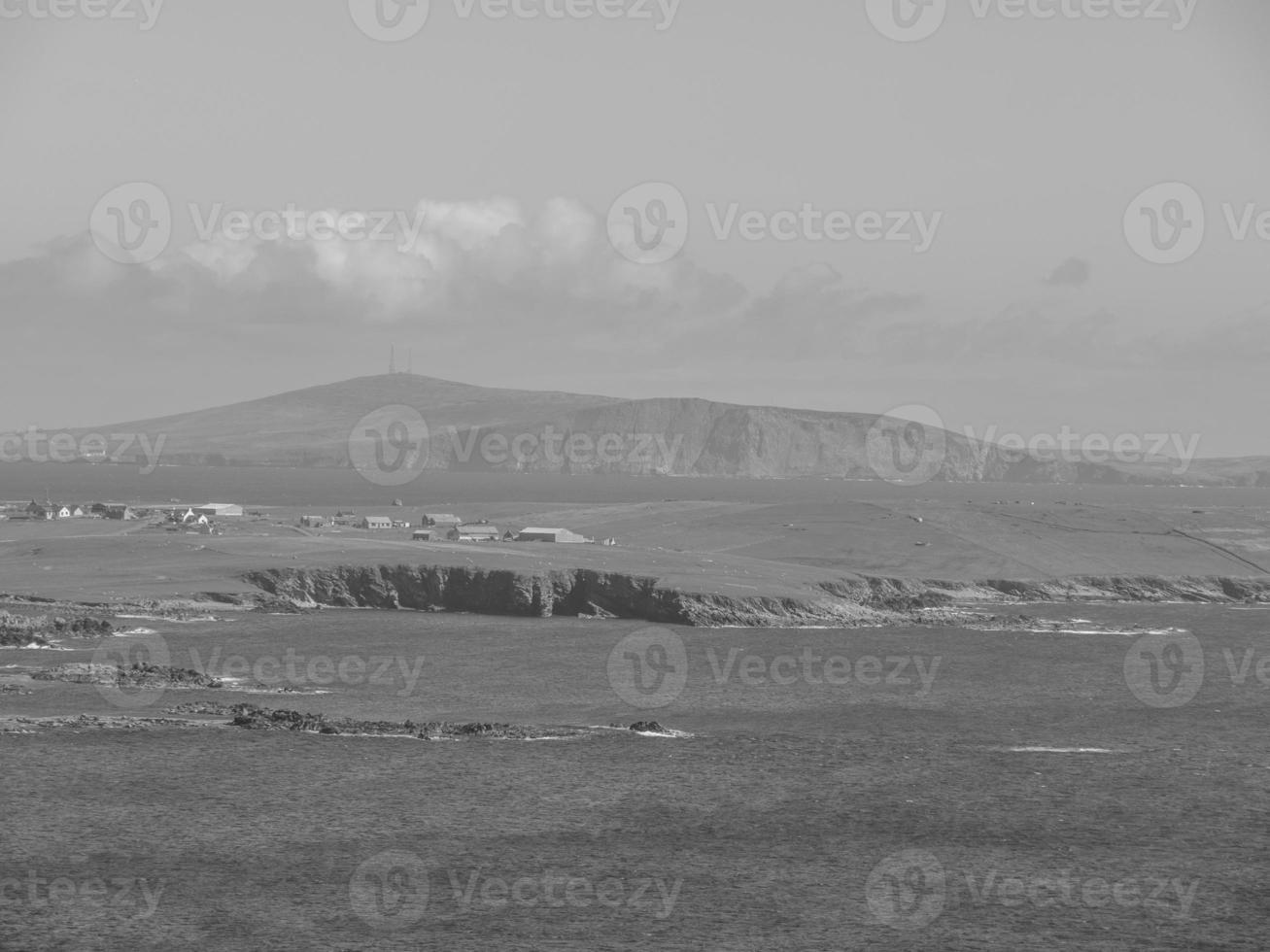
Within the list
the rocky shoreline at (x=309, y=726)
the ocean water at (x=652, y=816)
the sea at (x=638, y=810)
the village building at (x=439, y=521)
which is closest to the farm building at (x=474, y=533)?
the village building at (x=439, y=521)

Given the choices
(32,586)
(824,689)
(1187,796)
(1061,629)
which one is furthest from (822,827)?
(32,586)

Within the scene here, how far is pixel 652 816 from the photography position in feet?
177

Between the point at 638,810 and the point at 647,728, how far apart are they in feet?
52.2

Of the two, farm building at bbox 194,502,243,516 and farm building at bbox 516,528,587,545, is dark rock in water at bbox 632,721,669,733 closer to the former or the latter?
farm building at bbox 516,528,587,545

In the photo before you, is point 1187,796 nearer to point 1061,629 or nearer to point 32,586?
point 1061,629

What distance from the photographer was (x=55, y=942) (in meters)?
39.2

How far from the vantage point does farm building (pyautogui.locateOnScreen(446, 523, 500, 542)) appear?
16125 centimetres

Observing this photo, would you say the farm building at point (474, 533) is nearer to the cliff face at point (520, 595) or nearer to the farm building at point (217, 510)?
the cliff face at point (520, 595)

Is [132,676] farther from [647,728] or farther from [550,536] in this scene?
[550,536]

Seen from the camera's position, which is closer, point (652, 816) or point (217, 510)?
point (652, 816)

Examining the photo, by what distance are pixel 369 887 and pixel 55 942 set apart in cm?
879

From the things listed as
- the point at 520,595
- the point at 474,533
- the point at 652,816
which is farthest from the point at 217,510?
the point at 652,816

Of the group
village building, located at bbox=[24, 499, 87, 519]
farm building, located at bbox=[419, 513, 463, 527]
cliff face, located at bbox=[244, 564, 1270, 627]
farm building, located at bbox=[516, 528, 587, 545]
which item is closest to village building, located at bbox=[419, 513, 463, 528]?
farm building, located at bbox=[419, 513, 463, 527]

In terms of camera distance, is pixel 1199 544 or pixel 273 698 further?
pixel 1199 544
